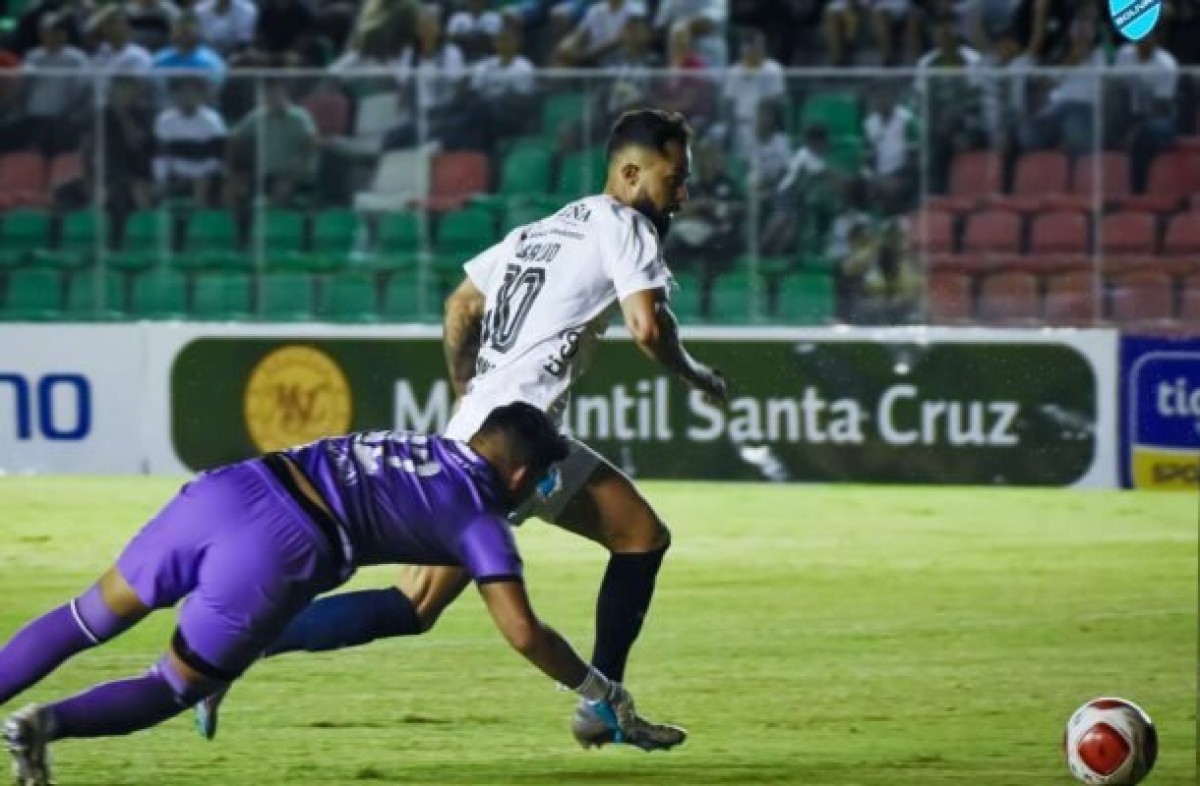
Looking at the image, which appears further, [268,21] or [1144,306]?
[268,21]

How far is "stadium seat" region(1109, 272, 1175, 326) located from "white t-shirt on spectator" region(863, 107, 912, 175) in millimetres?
1531

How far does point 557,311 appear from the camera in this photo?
874 centimetres

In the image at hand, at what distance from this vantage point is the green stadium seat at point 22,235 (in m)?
17.5

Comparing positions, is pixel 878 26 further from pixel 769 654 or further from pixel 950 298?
pixel 769 654

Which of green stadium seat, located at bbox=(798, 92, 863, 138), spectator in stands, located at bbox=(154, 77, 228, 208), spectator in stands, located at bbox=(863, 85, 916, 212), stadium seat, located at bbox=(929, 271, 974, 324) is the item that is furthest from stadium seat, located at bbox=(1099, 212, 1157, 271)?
spectator in stands, located at bbox=(154, 77, 228, 208)

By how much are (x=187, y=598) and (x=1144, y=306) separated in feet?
32.8

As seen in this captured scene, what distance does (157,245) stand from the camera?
1745 centimetres

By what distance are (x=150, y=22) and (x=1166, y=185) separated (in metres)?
7.82

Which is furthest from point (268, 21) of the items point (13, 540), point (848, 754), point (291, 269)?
point (848, 754)

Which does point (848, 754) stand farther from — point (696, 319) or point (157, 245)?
point (157, 245)

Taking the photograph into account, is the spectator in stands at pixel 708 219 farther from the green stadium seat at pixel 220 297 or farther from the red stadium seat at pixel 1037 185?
the green stadium seat at pixel 220 297

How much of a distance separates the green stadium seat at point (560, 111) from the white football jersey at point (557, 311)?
27.3 feet

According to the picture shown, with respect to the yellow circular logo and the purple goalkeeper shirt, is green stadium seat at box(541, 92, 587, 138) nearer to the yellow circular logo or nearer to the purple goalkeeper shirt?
the yellow circular logo

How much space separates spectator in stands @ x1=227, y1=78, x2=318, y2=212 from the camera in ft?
57.2
